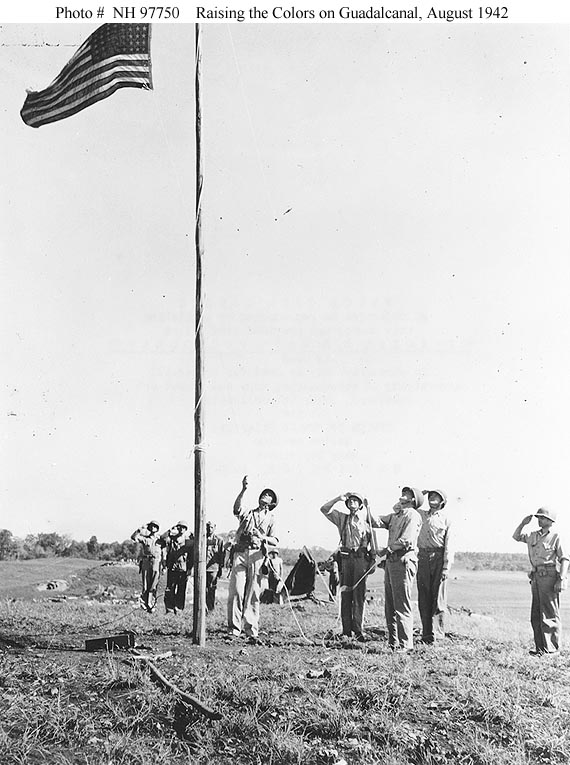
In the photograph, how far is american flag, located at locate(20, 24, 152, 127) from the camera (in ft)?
23.5

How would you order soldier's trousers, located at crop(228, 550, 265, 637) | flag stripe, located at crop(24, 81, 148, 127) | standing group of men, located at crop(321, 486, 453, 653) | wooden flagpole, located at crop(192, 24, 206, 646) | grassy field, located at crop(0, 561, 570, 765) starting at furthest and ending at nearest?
1. soldier's trousers, located at crop(228, 550, 265, 637)
2. standing group of men, located at crop(321, 486, 453, 653)
3. wooden flagpole, located at crop(192, 24, 206, 646)
4. flag stripe, located at crop(24, 81, 148, 127)
5. grassy field, located at crop(0, 561, 570, 765)

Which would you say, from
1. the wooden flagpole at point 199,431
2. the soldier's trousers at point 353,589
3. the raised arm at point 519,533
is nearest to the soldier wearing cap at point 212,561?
the soldier's trousers at point 353,589

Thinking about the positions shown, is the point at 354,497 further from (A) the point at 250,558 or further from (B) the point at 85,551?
(B) the point at 85,551

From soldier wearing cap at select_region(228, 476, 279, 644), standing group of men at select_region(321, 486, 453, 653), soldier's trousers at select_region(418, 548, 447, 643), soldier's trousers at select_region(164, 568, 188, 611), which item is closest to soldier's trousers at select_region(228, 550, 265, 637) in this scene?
soldier wearing cap at select_region(228, 476, 279, 644)

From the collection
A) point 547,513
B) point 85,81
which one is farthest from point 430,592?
point 85,81

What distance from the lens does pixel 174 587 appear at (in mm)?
11844

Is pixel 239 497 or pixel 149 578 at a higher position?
pixel 239 497

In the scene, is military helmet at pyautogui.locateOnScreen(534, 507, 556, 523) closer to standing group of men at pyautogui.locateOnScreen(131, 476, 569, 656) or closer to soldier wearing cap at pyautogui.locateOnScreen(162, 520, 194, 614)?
standing group of men at pyautogui.locateOnScreen(131, 476, 569, 656)

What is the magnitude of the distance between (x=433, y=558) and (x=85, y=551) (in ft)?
29.3

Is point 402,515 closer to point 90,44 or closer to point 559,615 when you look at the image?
point 559,615

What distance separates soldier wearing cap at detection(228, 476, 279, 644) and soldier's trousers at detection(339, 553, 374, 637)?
100 centimetres

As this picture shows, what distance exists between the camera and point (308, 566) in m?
13.2

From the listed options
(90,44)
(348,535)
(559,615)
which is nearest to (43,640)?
(348,535)

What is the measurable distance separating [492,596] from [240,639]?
4711mm
